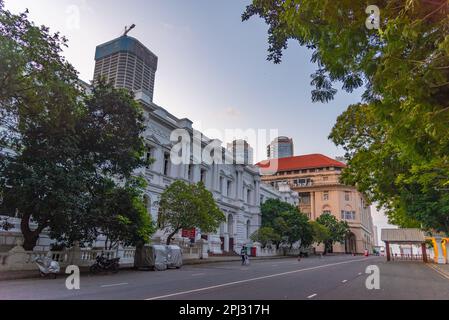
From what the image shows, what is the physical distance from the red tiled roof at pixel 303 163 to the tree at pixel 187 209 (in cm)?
6453

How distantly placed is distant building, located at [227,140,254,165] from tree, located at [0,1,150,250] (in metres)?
28.5

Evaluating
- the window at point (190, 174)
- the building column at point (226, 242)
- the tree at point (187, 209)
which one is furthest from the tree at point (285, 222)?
the tree at point (187, 209)

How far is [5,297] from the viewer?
927 centimetres

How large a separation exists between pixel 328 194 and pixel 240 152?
157ft

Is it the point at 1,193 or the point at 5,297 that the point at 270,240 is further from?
the point at 5,297

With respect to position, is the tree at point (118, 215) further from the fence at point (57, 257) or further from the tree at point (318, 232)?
the tree at point (318, 232)

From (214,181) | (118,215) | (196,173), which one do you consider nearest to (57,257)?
(118,215)

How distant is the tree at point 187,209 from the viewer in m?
27.4

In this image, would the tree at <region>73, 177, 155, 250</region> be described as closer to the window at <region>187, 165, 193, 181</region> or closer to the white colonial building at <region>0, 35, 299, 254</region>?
the white colonial building at <region>0, 35, 299, 254</region>

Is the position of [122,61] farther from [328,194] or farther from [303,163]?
[328,194]

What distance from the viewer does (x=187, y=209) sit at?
27531 millimetres

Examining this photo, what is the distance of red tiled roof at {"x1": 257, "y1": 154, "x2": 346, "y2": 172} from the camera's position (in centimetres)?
9375
